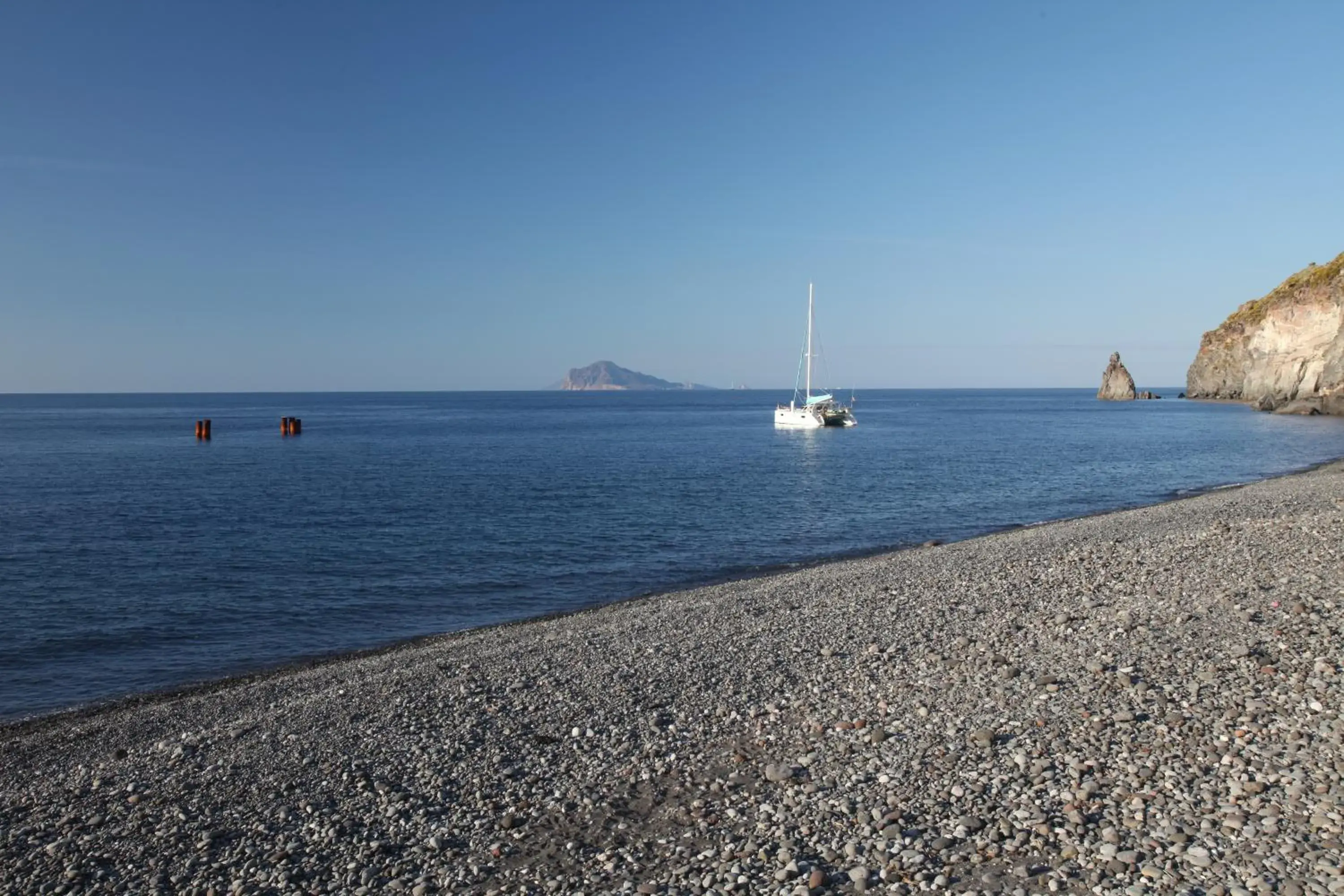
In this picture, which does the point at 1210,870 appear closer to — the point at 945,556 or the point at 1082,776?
the point at 1082,776

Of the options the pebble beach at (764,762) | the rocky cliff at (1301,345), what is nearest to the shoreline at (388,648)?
the pebble beach at (764,762)

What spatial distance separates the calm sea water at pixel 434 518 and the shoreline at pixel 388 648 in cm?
42

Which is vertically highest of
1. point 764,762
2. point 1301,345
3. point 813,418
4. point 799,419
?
Answer: point 1301,345

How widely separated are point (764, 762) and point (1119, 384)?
690 feet

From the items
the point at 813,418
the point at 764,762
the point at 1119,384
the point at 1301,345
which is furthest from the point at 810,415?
the point at 1119,384

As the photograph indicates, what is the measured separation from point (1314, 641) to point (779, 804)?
829cm

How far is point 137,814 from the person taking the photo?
977cm

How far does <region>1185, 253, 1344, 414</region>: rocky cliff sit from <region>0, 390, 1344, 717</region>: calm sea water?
895 centimetres

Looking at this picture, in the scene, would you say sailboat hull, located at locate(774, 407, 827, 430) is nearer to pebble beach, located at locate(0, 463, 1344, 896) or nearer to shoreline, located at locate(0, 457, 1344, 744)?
shoreline, located at locate(0, 457, 1344, 744)

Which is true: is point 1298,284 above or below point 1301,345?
above

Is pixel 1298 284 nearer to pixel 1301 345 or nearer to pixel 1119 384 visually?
pixel 1301 345

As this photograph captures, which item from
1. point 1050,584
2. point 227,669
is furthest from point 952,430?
point 227,669

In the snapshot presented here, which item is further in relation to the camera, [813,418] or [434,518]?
[813,418]

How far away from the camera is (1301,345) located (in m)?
102
